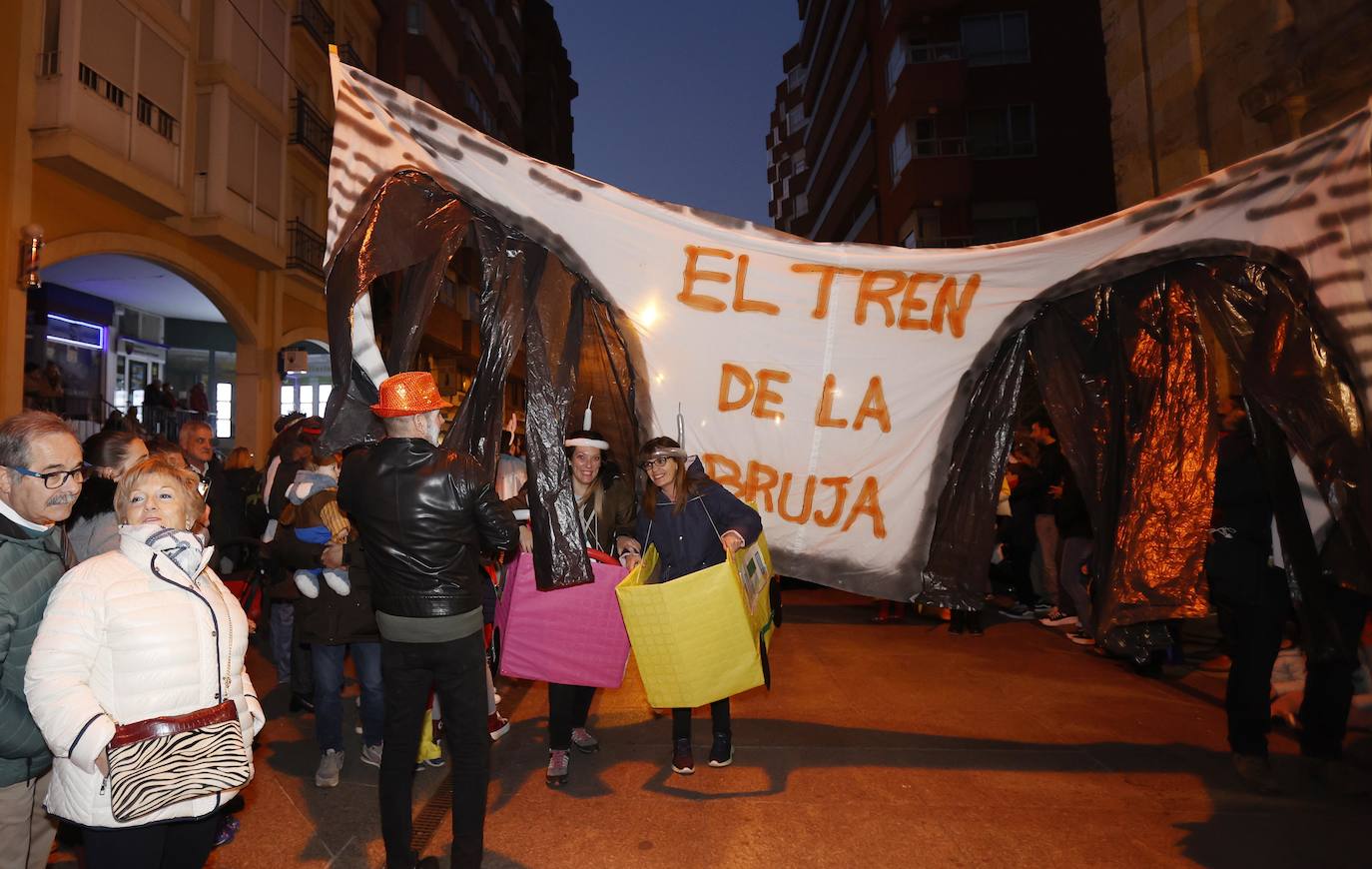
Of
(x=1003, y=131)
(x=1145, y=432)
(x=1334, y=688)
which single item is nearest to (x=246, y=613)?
(x=1145, y=432)

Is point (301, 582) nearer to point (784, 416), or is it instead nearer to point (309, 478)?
point (309, 478)

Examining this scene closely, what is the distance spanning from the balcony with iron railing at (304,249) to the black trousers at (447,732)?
16003mm

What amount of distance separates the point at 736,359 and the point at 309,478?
2.60 m

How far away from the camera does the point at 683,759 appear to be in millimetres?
4492

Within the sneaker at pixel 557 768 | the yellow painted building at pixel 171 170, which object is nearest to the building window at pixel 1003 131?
the yellow painted building at pixel 171 170

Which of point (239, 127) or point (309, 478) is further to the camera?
point (239, 127)

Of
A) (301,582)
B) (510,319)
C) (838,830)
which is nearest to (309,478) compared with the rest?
(301,582)

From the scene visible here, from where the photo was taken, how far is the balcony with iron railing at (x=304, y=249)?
17.3m

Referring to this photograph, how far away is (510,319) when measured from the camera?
3898mm

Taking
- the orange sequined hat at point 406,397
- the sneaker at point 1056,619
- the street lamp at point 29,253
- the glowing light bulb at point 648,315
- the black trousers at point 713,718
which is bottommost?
the sneaker at point 1056,619

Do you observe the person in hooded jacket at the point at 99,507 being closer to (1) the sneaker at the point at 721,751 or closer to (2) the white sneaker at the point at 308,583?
(2) the white sneaker at the point at 308,583

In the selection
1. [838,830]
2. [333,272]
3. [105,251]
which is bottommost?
[838,830]

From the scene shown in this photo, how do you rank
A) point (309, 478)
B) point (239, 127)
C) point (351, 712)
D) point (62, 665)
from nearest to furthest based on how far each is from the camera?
point (62, 665), point (309, 478), point (351, 712), point (239, 127)

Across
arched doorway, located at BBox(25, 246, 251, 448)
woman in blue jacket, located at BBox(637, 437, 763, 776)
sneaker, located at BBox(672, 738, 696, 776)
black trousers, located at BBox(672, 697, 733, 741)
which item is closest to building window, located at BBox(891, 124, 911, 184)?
arched doorway, located at BBox(25, 246, 251, 448)
